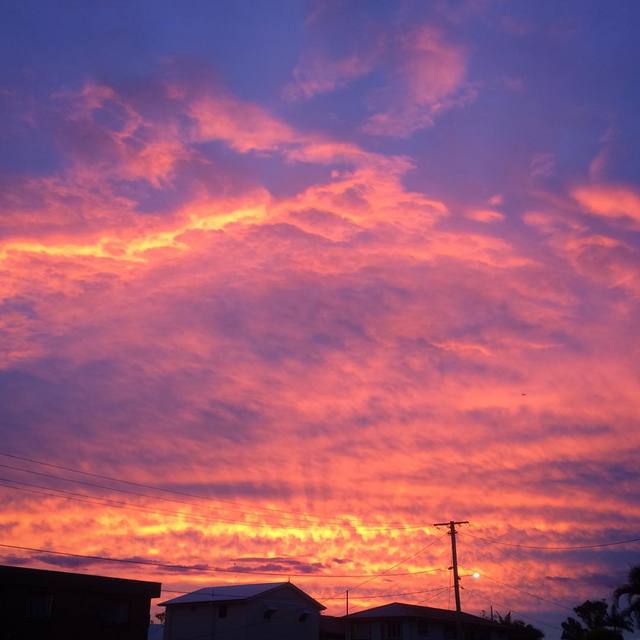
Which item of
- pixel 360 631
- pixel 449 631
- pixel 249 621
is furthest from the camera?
pixel 449 631

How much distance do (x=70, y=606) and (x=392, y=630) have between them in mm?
37647

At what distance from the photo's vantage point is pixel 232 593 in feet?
226

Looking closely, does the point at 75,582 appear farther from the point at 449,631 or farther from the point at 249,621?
the point at 449,631

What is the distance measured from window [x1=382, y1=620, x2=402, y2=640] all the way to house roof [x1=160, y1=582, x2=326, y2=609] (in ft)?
23.3

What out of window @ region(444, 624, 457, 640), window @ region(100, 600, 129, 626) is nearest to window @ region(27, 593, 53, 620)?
window @ region(100, 600, 129, 626)

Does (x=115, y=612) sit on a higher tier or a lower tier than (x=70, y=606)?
lower

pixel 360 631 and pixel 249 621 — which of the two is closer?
pixel 249 621

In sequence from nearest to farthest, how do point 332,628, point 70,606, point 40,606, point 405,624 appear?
point 40,606 < point 70,606 < point 405,624 < point 332,628

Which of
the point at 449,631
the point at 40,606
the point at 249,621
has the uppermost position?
the point at 40,606

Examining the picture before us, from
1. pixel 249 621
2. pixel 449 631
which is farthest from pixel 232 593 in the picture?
pixel 449 631

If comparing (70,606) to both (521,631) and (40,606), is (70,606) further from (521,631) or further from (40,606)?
(521,631)

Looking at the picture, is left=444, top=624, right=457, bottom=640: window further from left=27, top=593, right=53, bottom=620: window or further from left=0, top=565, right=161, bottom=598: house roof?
left=27, top=593, right=53, bottom=620: window

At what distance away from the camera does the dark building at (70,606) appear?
43656mm

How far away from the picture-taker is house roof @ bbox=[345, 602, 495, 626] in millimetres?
72562
